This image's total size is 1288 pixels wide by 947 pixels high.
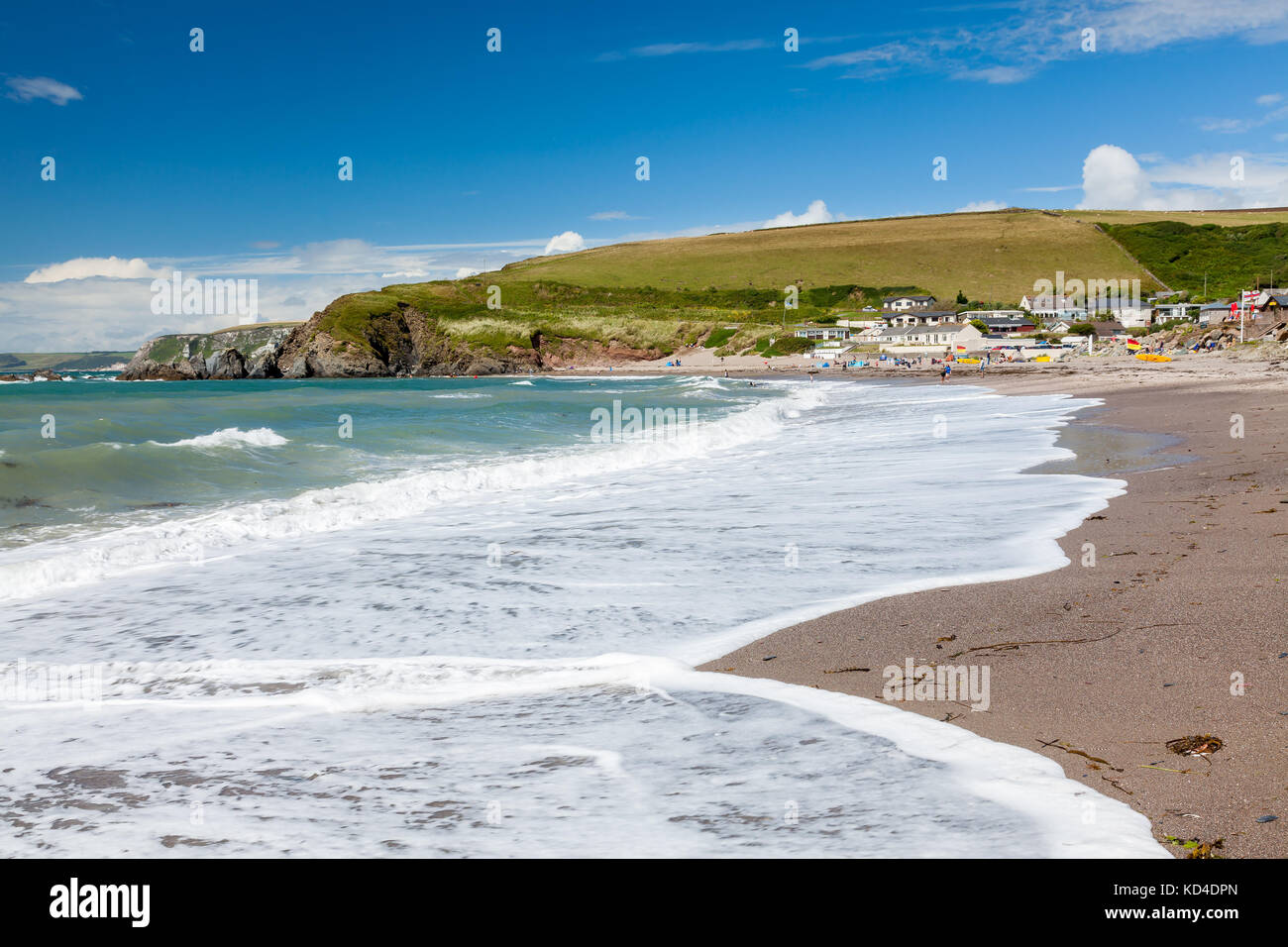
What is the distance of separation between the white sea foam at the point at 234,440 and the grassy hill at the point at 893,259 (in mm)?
130764

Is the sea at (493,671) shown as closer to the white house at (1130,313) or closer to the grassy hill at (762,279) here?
the grassy hill at (762,279)

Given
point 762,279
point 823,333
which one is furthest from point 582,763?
point 762,279

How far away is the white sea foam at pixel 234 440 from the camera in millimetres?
21312

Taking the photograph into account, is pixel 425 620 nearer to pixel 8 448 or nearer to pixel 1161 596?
pixel 1161 596

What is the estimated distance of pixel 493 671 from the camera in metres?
6.09

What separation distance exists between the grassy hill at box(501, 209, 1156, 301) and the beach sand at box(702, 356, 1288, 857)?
142 metres

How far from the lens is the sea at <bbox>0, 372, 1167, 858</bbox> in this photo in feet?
12.4

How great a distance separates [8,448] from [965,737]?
2194cm

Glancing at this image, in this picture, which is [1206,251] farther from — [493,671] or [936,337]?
[493,671]

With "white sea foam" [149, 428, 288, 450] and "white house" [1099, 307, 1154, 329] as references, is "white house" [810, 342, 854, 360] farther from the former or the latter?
"white sea foam" [149, 428, 288, 450]

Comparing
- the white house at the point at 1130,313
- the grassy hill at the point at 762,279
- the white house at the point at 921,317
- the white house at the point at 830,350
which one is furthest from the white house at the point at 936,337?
the white house at the point at 1130,313

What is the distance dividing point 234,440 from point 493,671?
1955cm

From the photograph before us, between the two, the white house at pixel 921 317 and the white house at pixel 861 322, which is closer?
the white house at pixel 921 317
